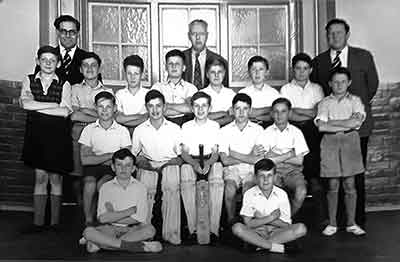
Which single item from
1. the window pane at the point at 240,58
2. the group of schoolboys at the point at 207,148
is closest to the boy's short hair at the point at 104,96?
the group of schoolboys at the point at 207,148

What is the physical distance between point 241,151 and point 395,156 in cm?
194

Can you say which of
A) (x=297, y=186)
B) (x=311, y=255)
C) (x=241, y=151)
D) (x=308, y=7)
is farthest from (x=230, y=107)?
(x=308, y=7)

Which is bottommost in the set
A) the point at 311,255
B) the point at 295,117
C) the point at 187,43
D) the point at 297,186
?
the point at 311,255

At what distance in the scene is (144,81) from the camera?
7.58m

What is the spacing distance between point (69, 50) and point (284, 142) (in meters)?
1.74

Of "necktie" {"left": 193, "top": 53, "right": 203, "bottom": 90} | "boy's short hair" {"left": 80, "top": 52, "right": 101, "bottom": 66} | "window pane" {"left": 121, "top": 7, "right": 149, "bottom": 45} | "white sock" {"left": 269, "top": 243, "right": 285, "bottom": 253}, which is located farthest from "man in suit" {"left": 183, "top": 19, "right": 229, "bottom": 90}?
"white sock" {"left": 269, "top": 243, "right": 285, "bottom": 253}

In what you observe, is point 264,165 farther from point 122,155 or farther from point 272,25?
point 272,25

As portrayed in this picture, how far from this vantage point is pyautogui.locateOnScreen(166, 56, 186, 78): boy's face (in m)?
6.09

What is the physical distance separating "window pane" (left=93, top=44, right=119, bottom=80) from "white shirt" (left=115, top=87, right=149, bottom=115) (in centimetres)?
142

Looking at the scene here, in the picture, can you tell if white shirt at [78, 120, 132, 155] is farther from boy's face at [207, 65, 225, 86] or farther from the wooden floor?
boy's face at [207, 65, 225, 86]

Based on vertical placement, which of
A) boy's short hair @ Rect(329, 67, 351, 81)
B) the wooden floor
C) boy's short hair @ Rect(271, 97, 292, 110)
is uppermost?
boy's short hair @ Rect(329, 67, 351, 81)

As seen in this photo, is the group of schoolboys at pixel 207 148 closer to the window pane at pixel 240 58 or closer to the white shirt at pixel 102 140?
the white shirt at pixel 102 140

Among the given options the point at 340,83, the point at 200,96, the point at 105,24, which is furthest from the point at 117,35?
the point at 340,83

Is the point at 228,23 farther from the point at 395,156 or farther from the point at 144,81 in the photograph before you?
the point at 395,156
